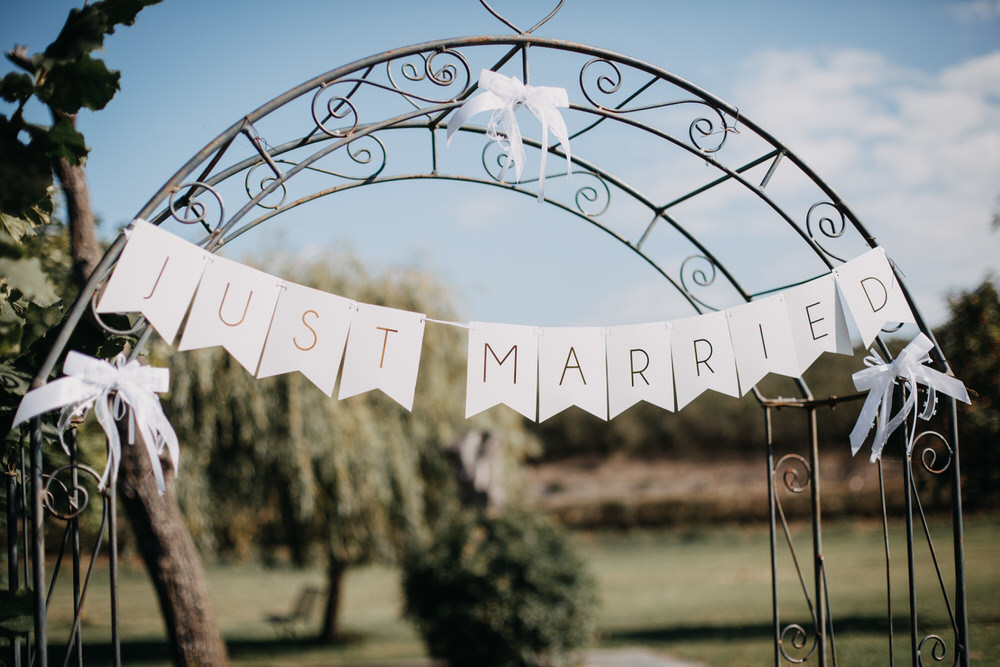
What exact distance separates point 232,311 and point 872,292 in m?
2.38

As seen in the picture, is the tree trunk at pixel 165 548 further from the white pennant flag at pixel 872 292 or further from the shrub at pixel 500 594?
the white pennant flag at pixel 872 292

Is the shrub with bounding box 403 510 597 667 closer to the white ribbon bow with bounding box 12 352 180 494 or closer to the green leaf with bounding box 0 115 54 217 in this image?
the white ribbon bow with bounding box 12 352 180 494

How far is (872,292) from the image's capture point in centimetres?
289

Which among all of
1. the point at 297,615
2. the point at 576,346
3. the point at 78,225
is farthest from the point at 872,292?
the point at 297,615

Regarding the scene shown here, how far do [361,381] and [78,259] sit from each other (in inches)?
92.2

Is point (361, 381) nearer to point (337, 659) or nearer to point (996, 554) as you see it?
point (337, 659)

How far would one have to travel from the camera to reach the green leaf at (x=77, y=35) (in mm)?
2104

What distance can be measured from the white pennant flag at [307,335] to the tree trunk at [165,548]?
1.84m

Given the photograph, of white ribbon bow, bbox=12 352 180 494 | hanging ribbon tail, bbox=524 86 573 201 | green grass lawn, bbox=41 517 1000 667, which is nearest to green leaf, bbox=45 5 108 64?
white ribbon bow, bbox=12 352 180 494

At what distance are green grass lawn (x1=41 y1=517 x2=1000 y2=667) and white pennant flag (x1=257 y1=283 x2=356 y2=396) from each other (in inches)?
187

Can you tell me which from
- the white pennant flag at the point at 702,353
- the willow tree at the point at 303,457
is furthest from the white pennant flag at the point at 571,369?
the willow tree at the point at 303,457

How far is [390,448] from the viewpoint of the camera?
866 centimetres

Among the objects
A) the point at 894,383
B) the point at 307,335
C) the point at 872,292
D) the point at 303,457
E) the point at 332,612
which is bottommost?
Result: the point at 332,612

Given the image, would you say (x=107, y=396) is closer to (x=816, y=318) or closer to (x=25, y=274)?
(x=25, y=274)
